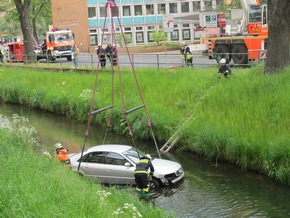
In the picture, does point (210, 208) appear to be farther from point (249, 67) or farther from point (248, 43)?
point (248, 43)

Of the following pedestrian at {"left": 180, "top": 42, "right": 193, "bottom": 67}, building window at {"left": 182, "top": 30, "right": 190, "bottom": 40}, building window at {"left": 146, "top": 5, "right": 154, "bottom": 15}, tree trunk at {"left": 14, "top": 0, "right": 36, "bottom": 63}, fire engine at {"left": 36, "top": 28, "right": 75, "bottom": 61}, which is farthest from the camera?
building window at {"left": 146, "top": 5, "right": 154, "bottom": 15}

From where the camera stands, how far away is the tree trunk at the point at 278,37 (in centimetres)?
1984

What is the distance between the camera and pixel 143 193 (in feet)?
43.8

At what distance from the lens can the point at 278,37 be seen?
2019 cm

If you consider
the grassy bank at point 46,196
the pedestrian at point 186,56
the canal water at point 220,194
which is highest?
the pedestrian at point 186,56

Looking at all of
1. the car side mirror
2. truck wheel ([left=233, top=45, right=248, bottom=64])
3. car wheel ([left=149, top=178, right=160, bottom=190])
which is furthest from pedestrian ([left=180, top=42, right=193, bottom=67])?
car wheel ([left=149, top=178, right=160, bottom=190])

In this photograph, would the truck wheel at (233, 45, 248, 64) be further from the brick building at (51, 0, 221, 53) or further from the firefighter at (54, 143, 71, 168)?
the brick building at (51, 0, 221, 53)

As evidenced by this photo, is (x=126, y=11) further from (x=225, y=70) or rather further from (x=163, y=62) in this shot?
(x=225, y=70)

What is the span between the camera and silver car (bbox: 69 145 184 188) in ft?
47.3

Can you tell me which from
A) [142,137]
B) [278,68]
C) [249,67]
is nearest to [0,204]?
[142,137]

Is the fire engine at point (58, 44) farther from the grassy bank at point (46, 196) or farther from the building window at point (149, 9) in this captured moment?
the grassy bank at point (46, 196)

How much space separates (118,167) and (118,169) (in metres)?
0.06

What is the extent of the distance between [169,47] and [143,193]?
1594 inches

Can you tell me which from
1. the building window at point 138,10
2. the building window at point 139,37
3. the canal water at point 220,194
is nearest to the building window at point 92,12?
the building window at point 138,10
